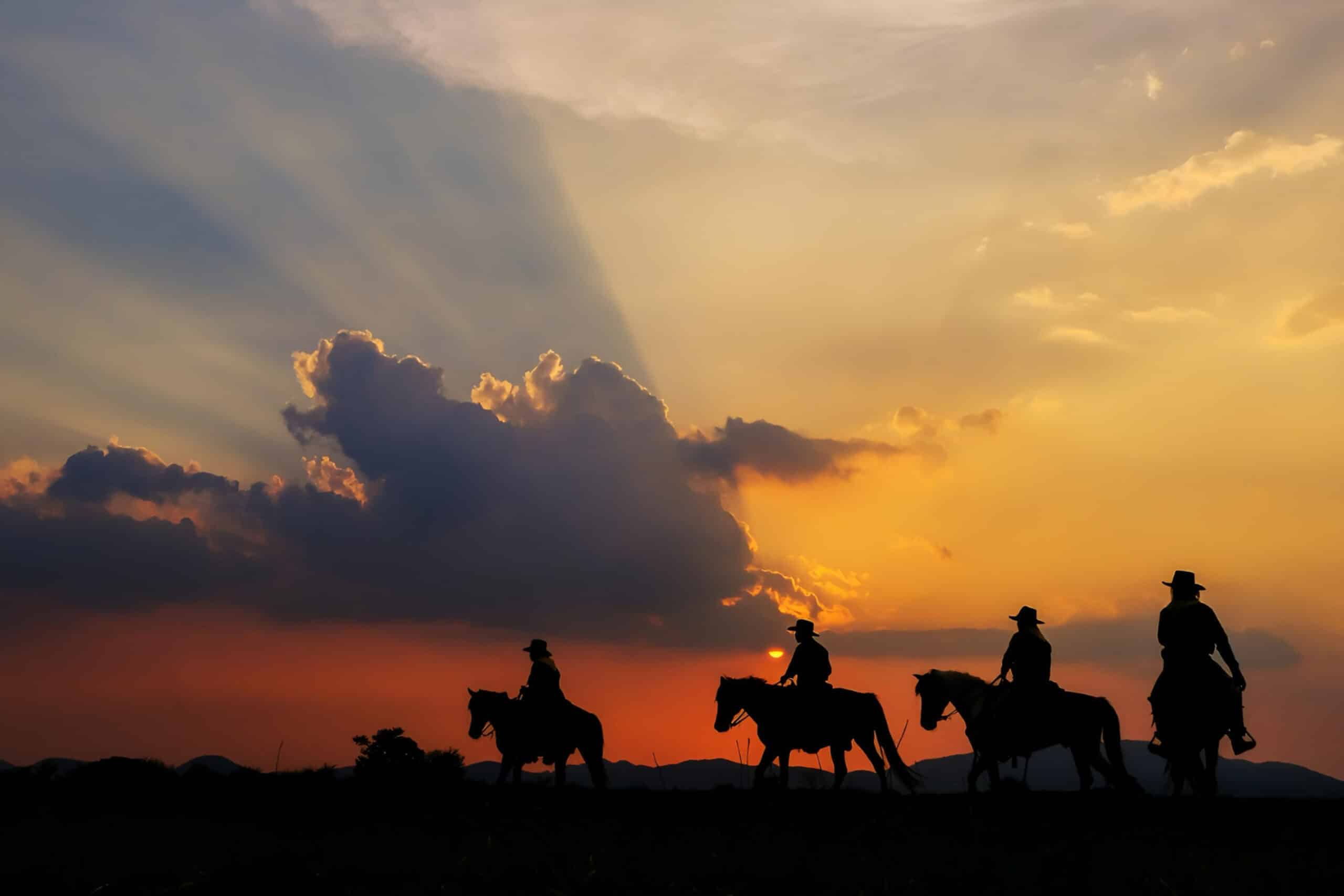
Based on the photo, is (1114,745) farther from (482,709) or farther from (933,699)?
(482,709)

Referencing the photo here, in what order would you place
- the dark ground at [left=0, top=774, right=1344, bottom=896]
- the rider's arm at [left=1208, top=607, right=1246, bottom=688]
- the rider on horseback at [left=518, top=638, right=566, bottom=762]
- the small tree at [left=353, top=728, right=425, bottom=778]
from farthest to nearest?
the small tree at [left=353, top=728, right=425, bottom=778] → the rider on horseback at [left=518, top=638, right=566, bottom=762] → the rider's arm at [left=1208, top=607, right=1246, bottom=688] → the dark ground at [left=0, top=774, right=1344, bottom=896]

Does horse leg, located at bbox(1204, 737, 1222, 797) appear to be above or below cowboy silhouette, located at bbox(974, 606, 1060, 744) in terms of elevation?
below

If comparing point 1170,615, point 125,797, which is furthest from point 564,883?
point 1170,615

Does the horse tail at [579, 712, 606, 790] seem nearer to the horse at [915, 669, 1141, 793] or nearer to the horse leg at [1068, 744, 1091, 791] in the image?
the horse at [915, 669, 1141, 793]

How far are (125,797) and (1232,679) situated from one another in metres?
17.3

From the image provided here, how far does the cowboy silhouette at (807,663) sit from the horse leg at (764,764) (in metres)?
1.33

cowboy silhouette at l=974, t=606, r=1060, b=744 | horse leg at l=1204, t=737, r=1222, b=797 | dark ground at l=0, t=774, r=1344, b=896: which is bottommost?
dark ground at l=0, t=774, r=1344, b=896

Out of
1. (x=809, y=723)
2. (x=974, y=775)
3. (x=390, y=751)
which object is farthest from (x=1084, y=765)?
(x=390, y=751)

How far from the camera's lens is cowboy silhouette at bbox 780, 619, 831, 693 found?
23094mm

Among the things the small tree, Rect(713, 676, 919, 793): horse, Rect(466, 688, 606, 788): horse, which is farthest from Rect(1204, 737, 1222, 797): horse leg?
the small tree

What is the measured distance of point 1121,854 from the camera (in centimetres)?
1293

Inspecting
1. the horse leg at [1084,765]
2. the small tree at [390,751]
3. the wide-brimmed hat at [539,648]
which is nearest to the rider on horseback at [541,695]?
the wide-brimmed hat at [539,648]

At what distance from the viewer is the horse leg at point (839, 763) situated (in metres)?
23.0

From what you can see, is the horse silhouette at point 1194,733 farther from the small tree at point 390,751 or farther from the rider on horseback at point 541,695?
the small tree at point 390,751
